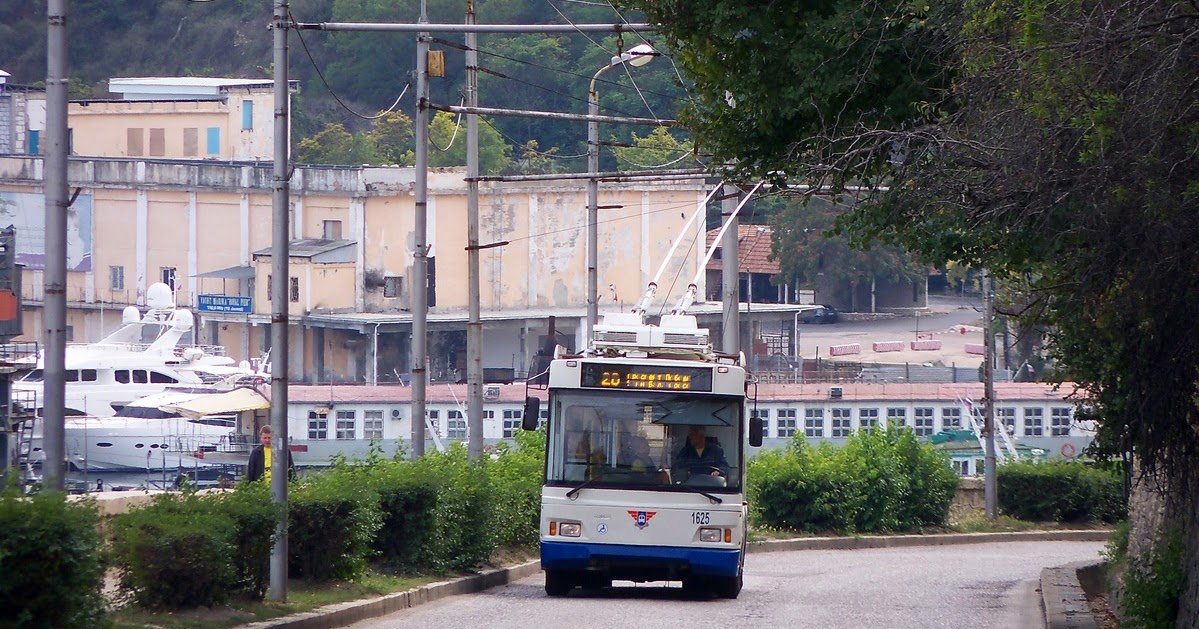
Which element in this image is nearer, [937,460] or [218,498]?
[218,498]

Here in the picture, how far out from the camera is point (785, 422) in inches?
2092

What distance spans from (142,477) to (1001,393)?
31.2 m

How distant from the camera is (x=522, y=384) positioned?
6156 cm

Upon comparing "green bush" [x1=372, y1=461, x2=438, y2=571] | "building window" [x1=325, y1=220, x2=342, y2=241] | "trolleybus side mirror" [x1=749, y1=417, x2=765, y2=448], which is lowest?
"green bush" [x1=372, y1=461, x2=438, y2=571]

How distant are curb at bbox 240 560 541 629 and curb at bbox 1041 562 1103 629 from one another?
6544 millimetres

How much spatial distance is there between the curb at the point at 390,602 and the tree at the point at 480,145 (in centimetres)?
5831

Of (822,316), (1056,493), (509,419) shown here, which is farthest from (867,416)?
(822,316)

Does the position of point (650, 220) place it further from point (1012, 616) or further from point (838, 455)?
point (1012, 616)

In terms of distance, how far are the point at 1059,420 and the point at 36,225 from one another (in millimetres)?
44631

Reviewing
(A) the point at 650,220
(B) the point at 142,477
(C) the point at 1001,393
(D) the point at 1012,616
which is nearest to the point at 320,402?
(B) the point at 142,477

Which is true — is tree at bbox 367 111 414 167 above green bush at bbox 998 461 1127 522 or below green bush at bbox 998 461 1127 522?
above

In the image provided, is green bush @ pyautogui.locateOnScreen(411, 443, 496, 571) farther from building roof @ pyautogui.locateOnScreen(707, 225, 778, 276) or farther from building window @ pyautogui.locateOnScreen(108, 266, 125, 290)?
building roof @ pyautogui.locateOnScreen(707, 225, 778, 276)

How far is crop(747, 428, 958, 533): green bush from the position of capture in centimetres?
3058

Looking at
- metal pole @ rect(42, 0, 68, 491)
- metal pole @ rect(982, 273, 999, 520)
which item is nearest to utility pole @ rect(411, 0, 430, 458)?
metal pole @ rect(42, 0, 68, 491)
